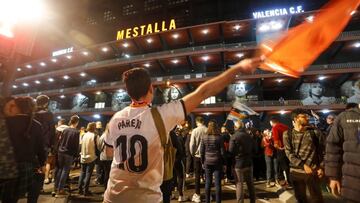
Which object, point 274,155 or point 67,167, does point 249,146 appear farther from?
point 67,167

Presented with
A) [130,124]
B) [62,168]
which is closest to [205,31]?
[62,168]

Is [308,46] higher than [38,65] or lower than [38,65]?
lower

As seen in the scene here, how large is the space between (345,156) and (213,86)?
2120 mm

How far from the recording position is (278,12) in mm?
31297

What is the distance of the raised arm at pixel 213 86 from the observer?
187cm

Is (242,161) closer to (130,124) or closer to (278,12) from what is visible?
(130,124)

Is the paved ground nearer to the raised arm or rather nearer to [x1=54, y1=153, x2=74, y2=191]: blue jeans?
[x1=54, y1=153, x2=74, y2=191]: blue jeans

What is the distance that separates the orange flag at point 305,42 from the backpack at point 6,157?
2988 millimetres

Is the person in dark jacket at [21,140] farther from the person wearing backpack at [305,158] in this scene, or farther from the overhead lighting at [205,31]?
the overhead lighting at [205,31]

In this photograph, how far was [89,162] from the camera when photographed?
746 centimetres

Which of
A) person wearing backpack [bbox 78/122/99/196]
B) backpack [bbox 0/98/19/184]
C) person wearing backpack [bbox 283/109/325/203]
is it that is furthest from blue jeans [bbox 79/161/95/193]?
person wearing backpack [bbox 283/109/325/203]

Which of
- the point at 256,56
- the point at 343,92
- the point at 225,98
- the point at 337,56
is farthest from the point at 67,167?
the point at 337,56

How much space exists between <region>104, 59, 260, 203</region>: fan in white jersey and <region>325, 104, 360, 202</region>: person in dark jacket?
181 centimetres

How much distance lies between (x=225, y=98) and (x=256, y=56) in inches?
1149
